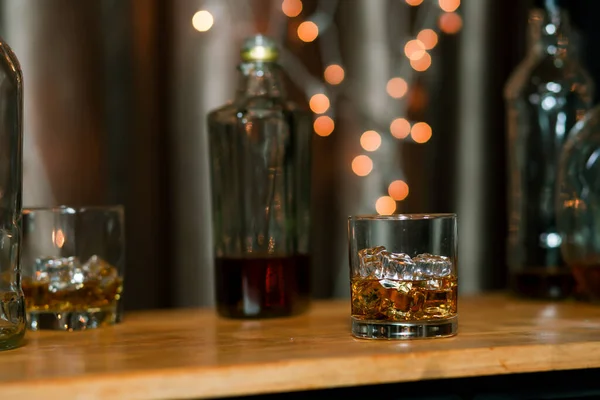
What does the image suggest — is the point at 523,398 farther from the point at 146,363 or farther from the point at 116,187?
the point at 116,187

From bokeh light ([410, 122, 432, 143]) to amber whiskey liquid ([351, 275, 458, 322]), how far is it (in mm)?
623

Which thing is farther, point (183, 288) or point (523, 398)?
point (183, 288)

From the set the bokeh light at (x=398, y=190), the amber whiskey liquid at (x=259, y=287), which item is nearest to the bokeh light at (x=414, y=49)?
the bokeh light at (x=398, y=190)

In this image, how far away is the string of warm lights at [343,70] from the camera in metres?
1.49

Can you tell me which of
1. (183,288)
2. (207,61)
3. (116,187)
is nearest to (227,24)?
(207,61)

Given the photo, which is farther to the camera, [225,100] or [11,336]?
[225,100]

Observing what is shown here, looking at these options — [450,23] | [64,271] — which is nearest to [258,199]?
[64,271]

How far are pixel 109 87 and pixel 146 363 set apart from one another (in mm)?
664

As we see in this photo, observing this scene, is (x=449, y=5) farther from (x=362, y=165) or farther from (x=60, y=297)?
(x=60, y=297)

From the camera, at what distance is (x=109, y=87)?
4.53ft

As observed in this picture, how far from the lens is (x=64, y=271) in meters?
1.11

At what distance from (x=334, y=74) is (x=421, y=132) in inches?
7.7

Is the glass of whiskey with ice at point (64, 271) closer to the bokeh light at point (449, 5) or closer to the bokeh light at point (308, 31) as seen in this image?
the bokeh light at point (308, 31)

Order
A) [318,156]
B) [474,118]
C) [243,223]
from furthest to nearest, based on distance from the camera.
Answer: [474,118] < [318,156] < [243,223]
